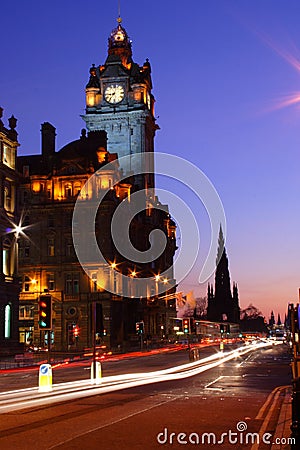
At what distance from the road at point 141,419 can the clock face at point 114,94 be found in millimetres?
106751

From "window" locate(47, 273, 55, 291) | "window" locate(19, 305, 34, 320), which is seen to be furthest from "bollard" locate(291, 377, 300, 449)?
"window" locate(47, 273, 55, 291)

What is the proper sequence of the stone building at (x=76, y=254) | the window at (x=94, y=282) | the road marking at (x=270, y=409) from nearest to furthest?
the road marking at (x=270, y=409), the stone building at (x=76, y=254), the window at (x=94, y=282)

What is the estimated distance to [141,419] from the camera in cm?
1644

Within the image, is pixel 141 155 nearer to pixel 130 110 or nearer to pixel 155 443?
pixel 130 110

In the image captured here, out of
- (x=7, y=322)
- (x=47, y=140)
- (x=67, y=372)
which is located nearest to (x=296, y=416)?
(x=67, y=372)

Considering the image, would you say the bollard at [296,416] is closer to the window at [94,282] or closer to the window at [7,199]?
the window at [7,199]

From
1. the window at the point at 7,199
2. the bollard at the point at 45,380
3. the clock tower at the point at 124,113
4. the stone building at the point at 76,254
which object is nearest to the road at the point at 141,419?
the bollard at the point at 45,380

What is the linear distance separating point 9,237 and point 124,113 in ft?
200

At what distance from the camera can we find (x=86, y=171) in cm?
9325

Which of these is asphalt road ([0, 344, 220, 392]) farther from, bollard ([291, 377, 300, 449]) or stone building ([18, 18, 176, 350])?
stone building ([18, 18, 176, 350])

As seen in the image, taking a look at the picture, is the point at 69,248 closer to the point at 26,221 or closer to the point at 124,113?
the point at 26,221

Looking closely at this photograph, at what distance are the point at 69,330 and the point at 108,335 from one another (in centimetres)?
596

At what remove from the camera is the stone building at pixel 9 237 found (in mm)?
66750

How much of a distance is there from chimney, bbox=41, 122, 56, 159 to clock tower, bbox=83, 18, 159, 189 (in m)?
22.2
